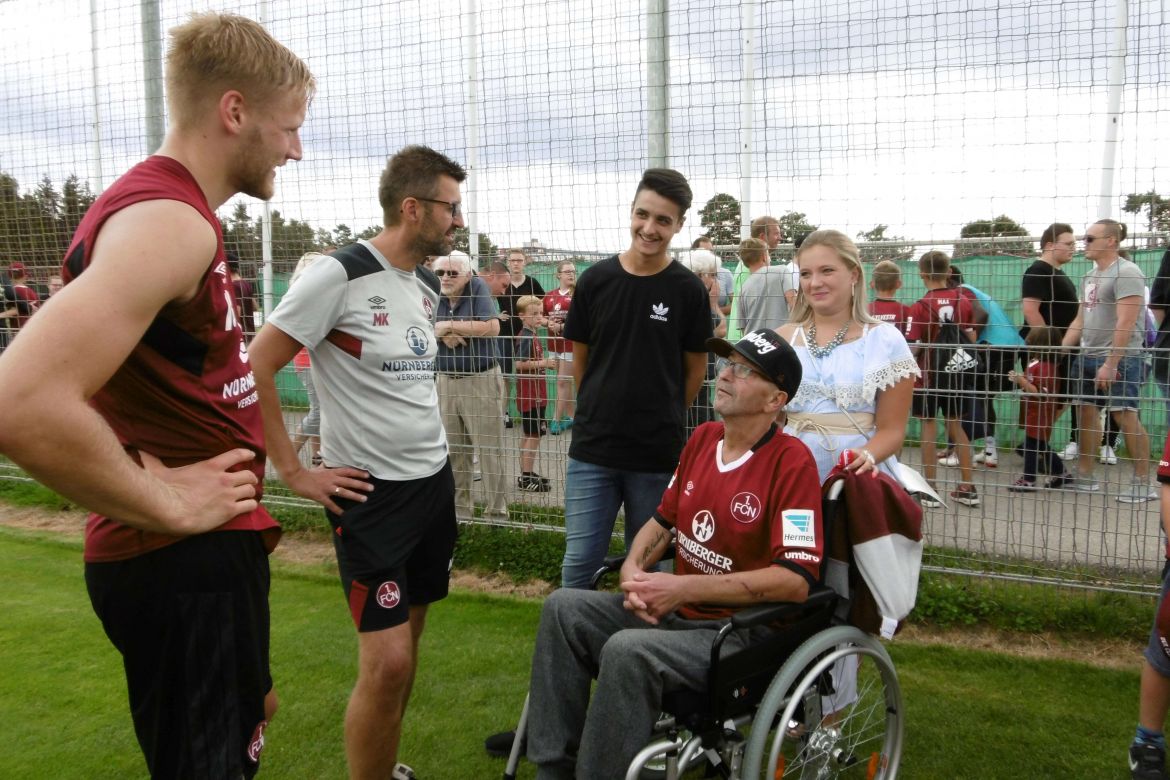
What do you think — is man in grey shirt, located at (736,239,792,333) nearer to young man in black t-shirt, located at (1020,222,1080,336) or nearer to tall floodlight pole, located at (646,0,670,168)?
tall floodlight pole, located at (646,0,670,168)

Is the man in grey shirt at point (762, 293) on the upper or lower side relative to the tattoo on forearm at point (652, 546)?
upper

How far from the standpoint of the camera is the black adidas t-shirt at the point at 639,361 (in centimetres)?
307

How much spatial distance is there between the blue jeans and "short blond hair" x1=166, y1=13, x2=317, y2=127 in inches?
78.1

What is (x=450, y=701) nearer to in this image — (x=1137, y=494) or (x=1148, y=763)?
(x=1148, y=763)

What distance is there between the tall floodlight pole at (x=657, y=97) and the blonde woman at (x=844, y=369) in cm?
138

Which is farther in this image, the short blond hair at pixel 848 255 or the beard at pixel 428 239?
the short blond hair at pixel 848 255

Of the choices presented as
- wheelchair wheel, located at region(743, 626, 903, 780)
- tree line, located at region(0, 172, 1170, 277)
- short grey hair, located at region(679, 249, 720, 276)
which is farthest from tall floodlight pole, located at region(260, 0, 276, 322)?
wheelchair wheel, located at region(743, 626, 903, 780)

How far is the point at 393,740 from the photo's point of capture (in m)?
2.49

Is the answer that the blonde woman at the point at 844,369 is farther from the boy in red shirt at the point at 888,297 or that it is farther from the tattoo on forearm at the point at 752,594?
the boy in red shirt at the point at 888,297

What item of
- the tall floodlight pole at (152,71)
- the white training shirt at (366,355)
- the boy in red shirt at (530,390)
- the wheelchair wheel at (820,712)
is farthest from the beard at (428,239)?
the tall floodlight pole at (152,71)

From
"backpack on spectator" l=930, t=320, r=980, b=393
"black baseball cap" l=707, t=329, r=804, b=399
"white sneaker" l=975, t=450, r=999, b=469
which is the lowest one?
"white sneaker" l=975, t=450, r=999, b=469

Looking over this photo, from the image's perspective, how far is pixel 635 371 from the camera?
3080 millimetres

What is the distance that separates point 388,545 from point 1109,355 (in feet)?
11.9

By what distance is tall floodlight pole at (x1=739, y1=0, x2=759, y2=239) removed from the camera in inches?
152
